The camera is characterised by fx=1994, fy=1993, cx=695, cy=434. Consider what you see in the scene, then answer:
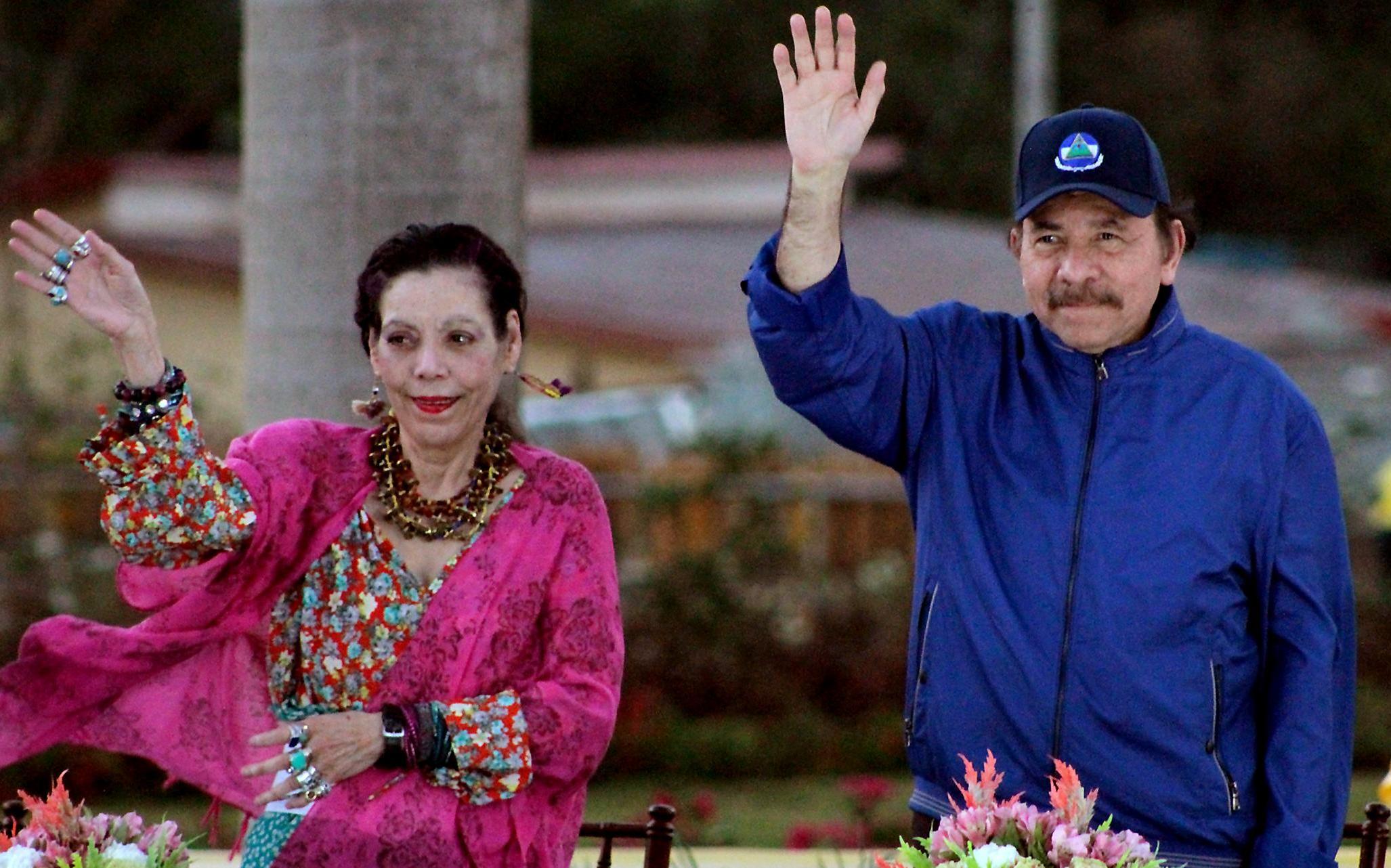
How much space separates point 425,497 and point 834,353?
78cm

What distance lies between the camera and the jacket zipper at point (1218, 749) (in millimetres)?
3467

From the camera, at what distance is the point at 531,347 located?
18.5 meters

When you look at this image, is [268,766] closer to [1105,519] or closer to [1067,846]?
[1067,846]

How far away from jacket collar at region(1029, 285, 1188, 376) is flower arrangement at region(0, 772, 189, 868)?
1777 mm

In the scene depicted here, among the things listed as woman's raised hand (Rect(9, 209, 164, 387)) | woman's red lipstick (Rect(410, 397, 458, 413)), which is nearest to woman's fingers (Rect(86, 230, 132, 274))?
woman's raised hand (Rect(9, 209, 164, 387))

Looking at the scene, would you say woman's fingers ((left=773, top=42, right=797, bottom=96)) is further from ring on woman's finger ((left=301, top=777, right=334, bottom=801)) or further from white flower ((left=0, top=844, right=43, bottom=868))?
white flower ((left=0, top=844, right=43, bottom=868))

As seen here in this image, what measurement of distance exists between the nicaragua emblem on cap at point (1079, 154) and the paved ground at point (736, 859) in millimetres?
2044

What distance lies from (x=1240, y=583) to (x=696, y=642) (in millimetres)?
6453

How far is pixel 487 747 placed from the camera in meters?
3.38

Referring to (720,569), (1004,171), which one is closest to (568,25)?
(1004,171)

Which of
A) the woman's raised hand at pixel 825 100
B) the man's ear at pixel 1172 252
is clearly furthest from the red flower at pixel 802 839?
the woman's raised hand at pixel 825 100

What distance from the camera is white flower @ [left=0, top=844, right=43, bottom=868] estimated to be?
3.21m

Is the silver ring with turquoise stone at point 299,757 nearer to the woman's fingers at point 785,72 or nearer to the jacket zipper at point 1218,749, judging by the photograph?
the woman's fingers at point 785,72

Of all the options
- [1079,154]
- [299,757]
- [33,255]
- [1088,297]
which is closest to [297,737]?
[299,757]
